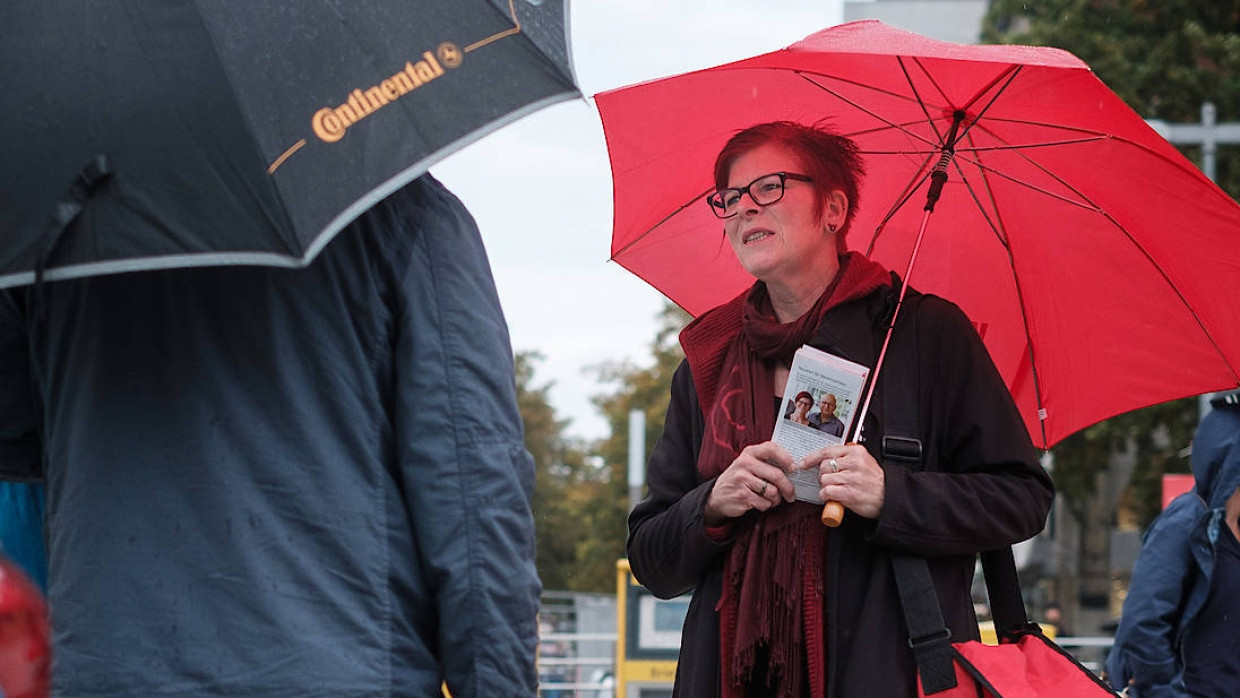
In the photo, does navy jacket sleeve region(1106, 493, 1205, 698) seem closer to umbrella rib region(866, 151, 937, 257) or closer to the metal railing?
umbrella rib region(866, 151, 937, 257)

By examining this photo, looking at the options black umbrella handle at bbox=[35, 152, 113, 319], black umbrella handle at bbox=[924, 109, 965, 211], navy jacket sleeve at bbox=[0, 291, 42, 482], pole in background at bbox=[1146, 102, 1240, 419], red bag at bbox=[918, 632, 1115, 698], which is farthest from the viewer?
pole in background at bbox=[1146, 102, 1240, 419]

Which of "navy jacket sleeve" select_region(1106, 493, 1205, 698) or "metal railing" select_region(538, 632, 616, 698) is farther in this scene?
"metal railing" select_region(538, 632, 616, 698)

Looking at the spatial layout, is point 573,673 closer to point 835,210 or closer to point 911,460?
point 835,210

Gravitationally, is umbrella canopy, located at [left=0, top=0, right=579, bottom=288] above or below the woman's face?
below

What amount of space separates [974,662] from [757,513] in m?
0.60

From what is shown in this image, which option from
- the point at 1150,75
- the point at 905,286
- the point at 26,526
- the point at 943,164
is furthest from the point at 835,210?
the point at 1150,75

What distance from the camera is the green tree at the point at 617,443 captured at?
2098 inches

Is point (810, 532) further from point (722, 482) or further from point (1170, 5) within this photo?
point (1170, 5)

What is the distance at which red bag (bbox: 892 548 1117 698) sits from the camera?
11.1 feet

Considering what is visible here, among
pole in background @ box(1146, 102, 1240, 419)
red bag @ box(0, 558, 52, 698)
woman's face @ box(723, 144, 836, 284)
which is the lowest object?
red bag @ box(0, 558, 52, 698)

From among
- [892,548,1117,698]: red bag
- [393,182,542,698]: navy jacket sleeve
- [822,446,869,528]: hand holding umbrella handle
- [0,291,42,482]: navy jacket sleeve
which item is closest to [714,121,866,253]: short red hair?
[822,446,869,528]: hand holding umbrella handle

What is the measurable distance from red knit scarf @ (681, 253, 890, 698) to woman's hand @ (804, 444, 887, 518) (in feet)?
0.45

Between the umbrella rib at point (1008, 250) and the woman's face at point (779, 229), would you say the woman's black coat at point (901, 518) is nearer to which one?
the woman's face at point (779, 229)

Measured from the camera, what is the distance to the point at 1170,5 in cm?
2478
